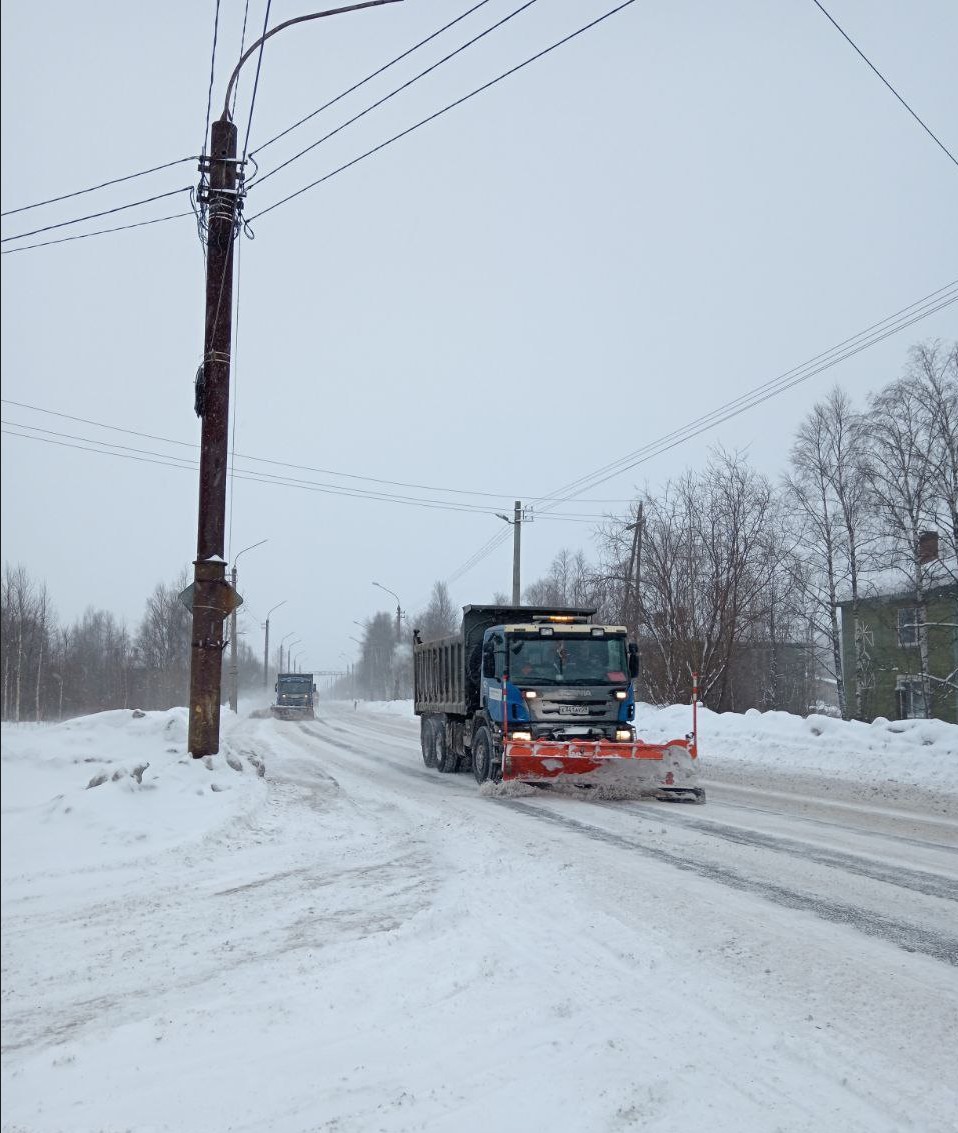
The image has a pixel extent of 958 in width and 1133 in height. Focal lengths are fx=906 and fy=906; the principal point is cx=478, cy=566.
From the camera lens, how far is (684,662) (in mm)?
29453

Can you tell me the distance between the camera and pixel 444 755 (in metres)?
17.5

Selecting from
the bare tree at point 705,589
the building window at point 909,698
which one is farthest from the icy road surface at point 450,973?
the building window at point 909,698

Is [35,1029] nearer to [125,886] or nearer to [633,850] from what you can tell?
[125,886]

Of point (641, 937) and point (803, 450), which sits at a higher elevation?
point (803, 450)

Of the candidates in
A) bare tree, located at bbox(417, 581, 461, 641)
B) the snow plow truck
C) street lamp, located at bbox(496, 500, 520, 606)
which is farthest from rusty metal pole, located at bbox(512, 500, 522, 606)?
bare tree, located at bbox(417, 581, 461, 641)

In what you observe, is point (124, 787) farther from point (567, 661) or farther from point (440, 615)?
point (440, 615)

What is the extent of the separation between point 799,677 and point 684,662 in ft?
97.3

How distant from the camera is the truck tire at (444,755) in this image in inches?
679

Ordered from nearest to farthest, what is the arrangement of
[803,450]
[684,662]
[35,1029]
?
[35,1029] → [684,662] → [803,450]

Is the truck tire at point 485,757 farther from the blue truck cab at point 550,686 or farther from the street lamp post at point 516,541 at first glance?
the street lamp post at point 516,541

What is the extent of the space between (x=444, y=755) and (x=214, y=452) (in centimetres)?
788

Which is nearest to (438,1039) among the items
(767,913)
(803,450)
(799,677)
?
(767,913)

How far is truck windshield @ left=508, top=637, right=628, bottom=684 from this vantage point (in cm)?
1375

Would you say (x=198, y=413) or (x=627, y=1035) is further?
(x=198, y=413)
